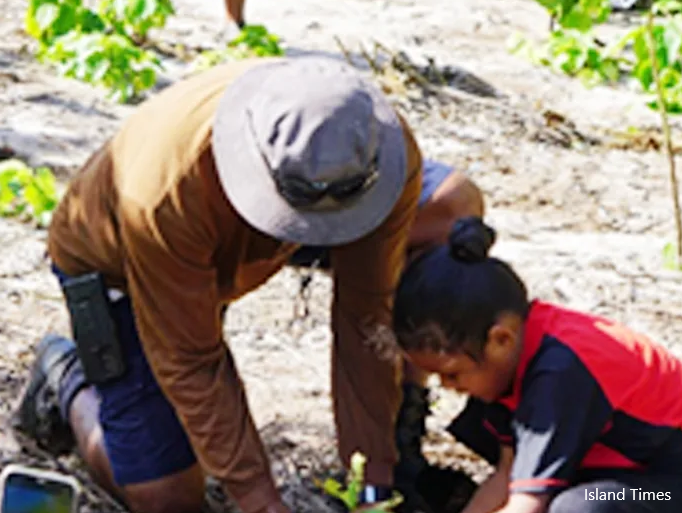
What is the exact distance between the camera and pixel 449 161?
4.98 metres

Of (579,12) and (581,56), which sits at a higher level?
(579,12)

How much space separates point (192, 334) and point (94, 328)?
0.37 metres

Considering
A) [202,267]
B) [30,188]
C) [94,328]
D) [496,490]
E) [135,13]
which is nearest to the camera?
[202,267]

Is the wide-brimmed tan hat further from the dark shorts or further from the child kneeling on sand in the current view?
the dark shorts

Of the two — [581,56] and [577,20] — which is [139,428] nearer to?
[577,20]

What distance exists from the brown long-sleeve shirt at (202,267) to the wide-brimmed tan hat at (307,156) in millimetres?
142

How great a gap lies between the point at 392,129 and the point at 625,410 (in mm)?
619

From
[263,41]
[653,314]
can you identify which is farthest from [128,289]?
[263,41]

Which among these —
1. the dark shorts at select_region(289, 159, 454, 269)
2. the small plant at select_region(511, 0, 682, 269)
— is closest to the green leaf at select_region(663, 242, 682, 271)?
the small plant at select_region(511, 0, 682, 269)

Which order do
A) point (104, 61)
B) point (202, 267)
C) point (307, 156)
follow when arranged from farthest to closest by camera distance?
point (104, 61) < point (202, 267) < point (307, 156)

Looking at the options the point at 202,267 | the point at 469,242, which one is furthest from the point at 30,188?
the point at 469,242

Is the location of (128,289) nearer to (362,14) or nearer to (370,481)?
(370,481)

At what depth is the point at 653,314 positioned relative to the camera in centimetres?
379

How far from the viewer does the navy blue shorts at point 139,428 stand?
2.85 metres
